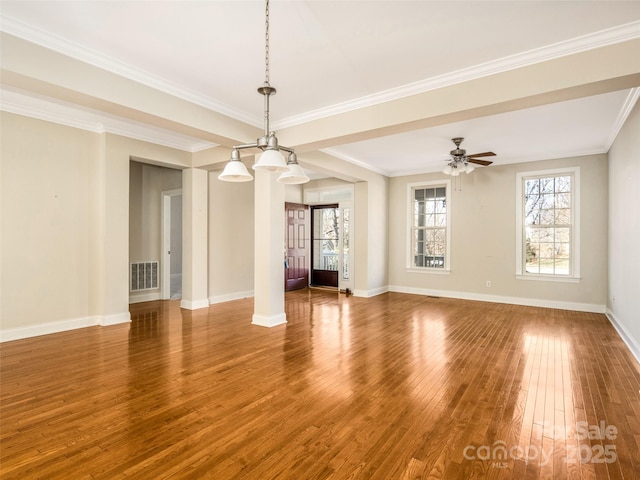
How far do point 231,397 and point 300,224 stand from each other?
20.2 ft

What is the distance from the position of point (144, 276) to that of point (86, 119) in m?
3.20

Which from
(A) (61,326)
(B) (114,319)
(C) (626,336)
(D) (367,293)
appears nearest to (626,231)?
(C) (626,336)

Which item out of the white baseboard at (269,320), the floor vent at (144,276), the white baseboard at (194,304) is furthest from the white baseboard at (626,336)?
the floor vent at (144,276)

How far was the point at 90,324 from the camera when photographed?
4918mm

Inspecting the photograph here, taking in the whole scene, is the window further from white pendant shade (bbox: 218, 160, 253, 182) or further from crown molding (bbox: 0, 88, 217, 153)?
white pendant shade (bbox: 218, 160, 253, 182)

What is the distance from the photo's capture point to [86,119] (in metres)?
4.77

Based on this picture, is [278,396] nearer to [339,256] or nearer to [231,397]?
[231,397]

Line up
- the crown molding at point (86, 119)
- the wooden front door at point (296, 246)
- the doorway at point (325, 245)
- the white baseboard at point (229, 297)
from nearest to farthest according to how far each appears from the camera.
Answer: the crown molding at point (86, 119)
the white baseboard at point (229, 297)
the wooden front door at point (296, 246)
the doorway at point (325, 245)

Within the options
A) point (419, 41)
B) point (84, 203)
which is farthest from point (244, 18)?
point (84, 203)

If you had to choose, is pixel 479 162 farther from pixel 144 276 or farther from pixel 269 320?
pixel 144 276

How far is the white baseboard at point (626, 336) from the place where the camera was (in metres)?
3.71

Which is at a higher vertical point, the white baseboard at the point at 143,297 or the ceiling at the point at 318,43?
the ceiling at the point at 318,43

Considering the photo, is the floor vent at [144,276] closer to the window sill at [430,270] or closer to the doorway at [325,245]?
the doorway at [325,245]

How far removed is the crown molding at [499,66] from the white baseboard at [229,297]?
4066 millimetres
